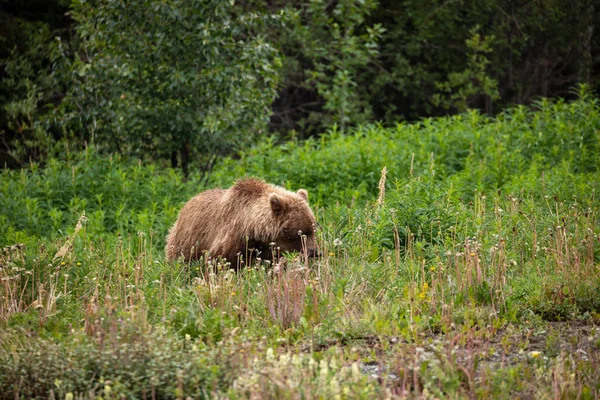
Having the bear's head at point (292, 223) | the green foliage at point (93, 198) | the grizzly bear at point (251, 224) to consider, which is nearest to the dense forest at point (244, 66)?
the green foliage at point (93, 198)

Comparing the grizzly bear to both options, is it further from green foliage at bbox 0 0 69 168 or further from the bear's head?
green foliage at bbox 0 0 69 168

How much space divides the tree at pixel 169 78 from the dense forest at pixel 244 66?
0.08ft

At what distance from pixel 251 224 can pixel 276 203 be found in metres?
0.34

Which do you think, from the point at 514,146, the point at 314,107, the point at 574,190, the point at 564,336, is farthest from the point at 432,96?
the point at 564,336

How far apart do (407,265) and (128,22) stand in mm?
7245

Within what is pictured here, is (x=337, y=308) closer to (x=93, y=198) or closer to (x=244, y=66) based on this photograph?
(x=93, y=198)

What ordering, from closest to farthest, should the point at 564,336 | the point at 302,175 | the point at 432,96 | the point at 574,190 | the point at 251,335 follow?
the point at 251,335 → the point at 564,336 → the point at 574,190 → the point at 302,175 → the point at 432,96

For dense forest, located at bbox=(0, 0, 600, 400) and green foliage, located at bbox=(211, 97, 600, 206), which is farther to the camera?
green foliage, located at bbox=(211, 97, 600, 206)

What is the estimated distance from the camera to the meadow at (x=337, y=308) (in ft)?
15.7

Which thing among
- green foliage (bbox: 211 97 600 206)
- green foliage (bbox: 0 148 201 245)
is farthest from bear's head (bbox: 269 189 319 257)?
green foliage (bbox: 0 148 201 245)

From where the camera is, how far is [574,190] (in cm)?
1040

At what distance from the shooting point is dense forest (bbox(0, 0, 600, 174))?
1260cm

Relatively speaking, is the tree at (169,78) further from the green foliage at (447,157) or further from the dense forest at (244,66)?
the green foliage at (447,157)

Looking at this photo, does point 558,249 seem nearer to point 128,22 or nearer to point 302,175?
point 302,175
